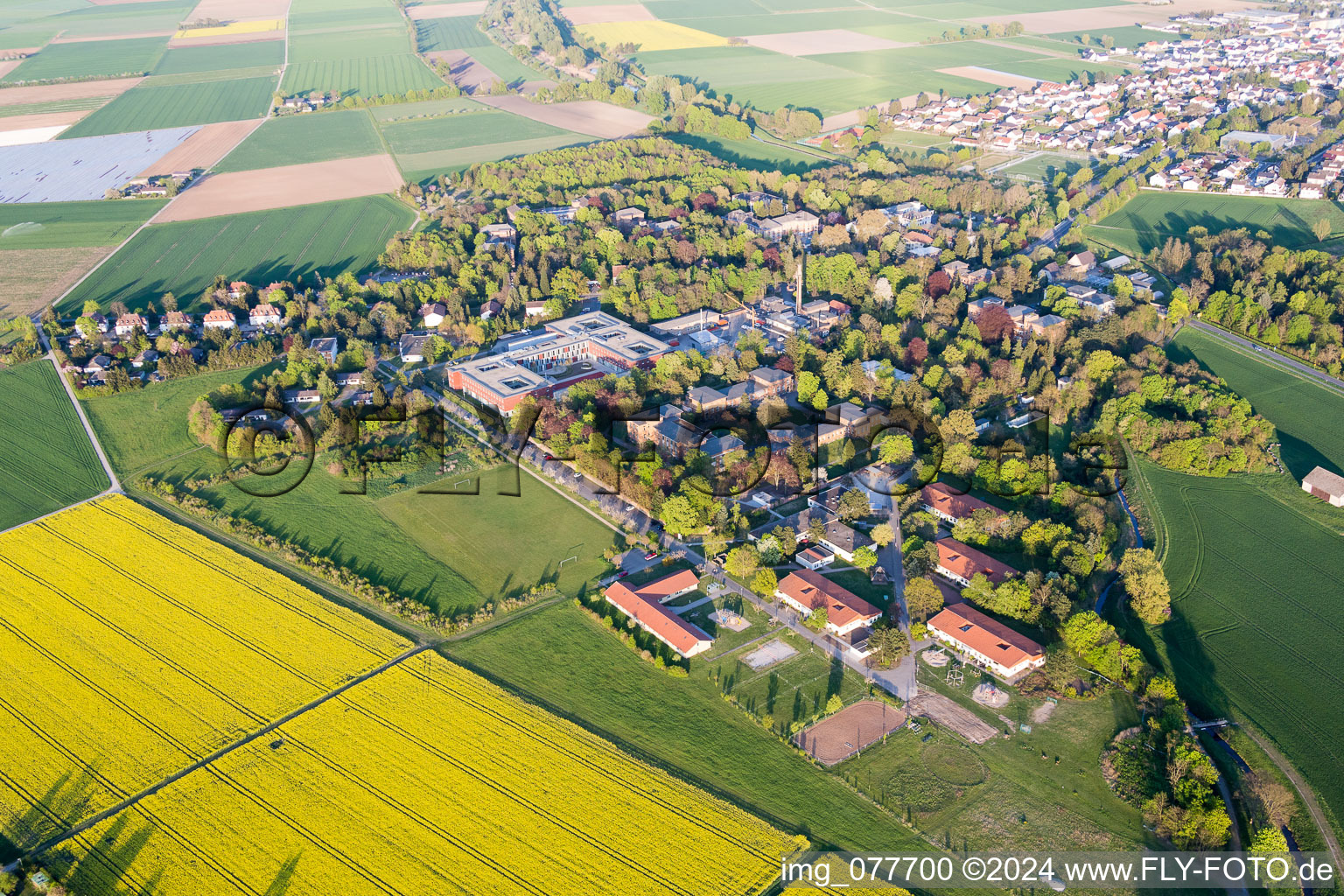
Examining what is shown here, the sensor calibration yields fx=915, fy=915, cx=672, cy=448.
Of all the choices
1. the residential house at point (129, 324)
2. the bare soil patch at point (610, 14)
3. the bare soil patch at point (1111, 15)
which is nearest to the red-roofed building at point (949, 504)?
the residential house at point (129, 324)

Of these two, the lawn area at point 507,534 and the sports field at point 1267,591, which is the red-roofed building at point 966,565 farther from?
the lawn area at point 507,534

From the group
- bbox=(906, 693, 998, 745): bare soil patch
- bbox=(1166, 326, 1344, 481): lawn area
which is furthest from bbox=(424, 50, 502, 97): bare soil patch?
bbox=(906, 693, 998, 745): bare soil patch

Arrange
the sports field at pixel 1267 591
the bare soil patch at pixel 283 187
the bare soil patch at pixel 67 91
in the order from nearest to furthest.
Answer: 1. the sports field at pixel 1267 591
2. the bare soil patch at pixel 283 187
3. the bare soil patch at pixel 67 91

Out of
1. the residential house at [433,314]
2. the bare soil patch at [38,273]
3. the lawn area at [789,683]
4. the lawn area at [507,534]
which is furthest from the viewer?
the bare soil patch at [38,273]

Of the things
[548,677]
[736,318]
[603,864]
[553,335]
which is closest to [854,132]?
[736,318]

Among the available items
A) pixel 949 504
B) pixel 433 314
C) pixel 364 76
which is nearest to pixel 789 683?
pixel 949 504

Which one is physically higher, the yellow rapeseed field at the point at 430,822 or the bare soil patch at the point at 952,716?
the yellow rapeseed field at the point at 430,822

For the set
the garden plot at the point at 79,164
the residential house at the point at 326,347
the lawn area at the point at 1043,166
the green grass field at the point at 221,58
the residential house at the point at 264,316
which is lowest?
the residential house at the point at 326,347
